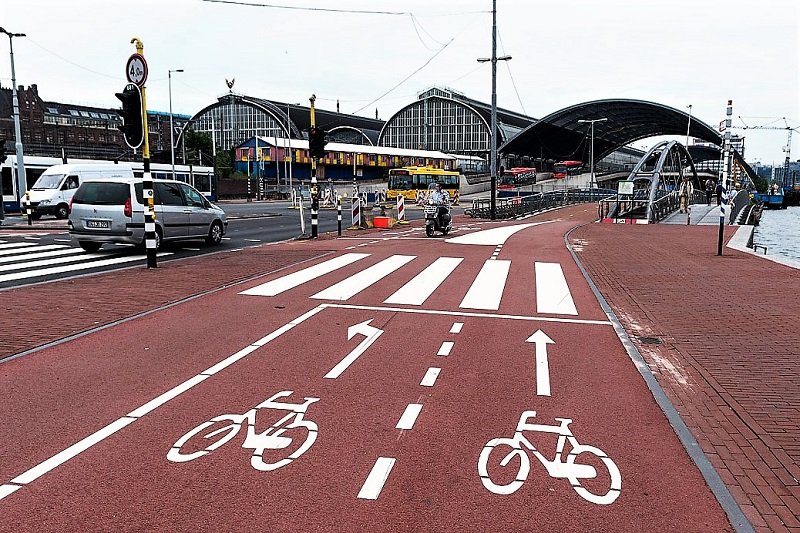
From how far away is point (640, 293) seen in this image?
10.4 m

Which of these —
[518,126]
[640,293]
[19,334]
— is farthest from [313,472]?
[518,126]

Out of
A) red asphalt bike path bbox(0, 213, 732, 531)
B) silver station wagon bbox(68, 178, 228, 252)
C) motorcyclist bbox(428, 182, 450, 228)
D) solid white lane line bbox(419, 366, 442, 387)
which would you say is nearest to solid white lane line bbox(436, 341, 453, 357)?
red asphalt bike path bbox(0, 213, 732, 531)

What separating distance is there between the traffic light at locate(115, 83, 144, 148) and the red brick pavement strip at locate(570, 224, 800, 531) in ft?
29.4

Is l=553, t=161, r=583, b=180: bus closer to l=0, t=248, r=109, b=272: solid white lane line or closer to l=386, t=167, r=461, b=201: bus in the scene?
l=386, t=167, r=461, b=201: bus

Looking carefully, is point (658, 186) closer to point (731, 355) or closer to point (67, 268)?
point (67, 268)

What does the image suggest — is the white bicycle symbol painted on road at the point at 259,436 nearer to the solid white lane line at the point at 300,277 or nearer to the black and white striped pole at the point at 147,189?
the solid white lane line at the point at 300,277

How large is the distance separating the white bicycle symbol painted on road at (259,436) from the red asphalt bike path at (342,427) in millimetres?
49

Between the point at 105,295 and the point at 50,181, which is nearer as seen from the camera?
the point at 105,295

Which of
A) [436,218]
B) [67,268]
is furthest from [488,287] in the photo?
[436,218]

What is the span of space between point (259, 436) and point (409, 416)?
3.75ft

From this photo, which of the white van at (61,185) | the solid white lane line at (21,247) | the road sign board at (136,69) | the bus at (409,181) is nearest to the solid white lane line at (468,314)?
the road sign board at (136,69)

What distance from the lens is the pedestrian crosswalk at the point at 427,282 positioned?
9570 mm

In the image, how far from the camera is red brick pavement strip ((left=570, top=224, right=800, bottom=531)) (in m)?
4.09

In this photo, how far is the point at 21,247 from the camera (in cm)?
1573
